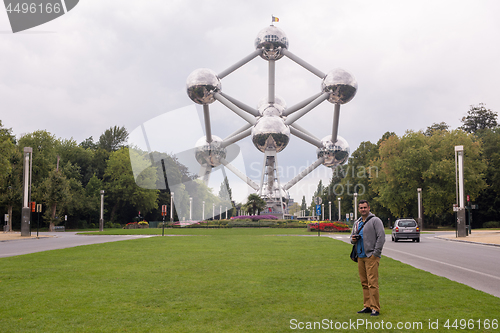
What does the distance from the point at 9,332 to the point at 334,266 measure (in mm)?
8525

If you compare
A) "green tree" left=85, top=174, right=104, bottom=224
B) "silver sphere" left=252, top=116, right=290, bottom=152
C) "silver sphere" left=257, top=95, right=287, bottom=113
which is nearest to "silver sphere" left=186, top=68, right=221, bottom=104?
"silver sphere" left=252, top=116, right=290, bottom=152

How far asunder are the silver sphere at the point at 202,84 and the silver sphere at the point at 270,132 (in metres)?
6.11

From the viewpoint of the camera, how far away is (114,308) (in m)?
6.87

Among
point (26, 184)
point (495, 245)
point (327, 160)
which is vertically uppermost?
point (327, 160)

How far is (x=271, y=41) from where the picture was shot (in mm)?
49188

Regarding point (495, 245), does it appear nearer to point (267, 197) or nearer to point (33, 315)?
point (33, 315)

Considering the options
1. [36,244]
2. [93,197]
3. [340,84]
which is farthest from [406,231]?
[93,197]

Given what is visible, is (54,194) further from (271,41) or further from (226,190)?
(226,190)

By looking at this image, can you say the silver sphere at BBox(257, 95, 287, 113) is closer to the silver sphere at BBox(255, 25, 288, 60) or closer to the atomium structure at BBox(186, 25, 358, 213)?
the atomium structure at BBox(186, 25, 358, 213)

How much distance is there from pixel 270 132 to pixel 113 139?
4492 centimetres

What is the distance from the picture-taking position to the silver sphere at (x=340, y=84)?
47.0m

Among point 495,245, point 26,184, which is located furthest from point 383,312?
point 26,184

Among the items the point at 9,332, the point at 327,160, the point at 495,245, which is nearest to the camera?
the point at 9,332

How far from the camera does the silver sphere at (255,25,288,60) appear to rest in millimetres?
49281
